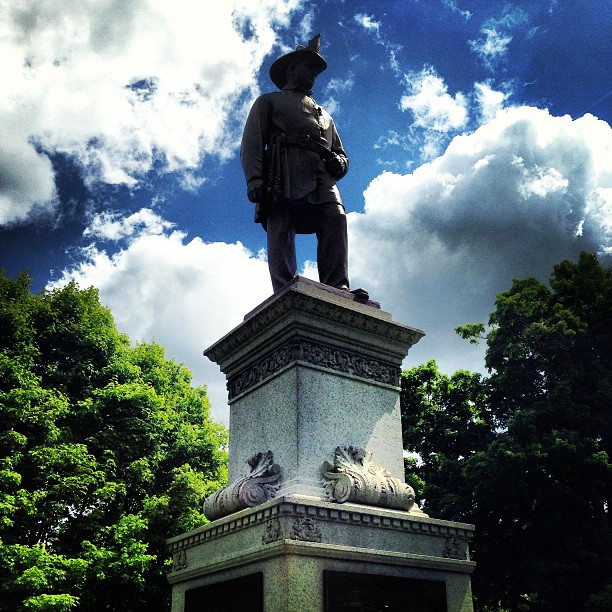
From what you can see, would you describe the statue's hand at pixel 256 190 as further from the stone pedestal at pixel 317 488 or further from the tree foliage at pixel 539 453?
the tree foliage at pixel 539 453

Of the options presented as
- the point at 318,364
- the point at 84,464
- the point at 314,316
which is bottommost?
the point at 318,364

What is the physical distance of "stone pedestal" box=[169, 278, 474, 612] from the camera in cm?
470

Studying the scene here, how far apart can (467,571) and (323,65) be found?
18.0ft

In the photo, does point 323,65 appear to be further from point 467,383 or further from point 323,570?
point 467,383

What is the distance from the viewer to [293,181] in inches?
272

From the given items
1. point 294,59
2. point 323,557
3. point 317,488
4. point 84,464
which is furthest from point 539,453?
point 323,557

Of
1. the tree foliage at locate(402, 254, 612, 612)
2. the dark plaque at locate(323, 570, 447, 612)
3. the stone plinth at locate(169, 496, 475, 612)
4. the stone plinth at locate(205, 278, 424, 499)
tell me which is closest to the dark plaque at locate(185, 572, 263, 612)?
the stone plinth at locate(169, 496, 475, 612)

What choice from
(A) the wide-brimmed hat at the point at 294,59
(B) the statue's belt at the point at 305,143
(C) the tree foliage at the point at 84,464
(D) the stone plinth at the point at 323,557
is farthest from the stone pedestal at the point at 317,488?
(C) the tree foliage at the point at 84,464

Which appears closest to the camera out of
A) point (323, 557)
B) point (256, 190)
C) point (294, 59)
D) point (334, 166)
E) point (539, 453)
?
point (323, 557)

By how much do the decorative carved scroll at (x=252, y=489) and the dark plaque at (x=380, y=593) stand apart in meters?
0.89

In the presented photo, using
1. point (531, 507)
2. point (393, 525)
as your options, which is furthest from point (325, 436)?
point (531, 507)

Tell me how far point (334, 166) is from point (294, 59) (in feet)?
4.62

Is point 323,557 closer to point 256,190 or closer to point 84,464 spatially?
point 256,190

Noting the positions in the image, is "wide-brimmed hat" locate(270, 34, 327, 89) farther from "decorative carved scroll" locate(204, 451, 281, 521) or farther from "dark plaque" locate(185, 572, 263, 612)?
"dark plaque" locate(185, 572, 263, 612)
